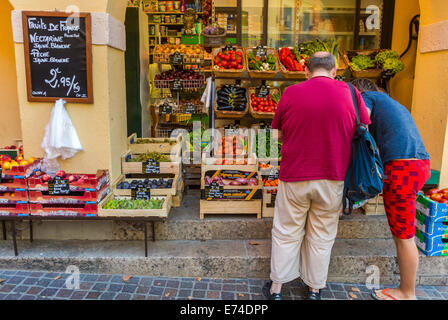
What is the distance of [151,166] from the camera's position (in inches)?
184

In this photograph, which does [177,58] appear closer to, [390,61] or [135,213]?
[135,213]

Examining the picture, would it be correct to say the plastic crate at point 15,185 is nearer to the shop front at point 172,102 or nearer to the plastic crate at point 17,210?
the shop front at point 172,102

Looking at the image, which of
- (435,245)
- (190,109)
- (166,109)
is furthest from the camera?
(190,109)

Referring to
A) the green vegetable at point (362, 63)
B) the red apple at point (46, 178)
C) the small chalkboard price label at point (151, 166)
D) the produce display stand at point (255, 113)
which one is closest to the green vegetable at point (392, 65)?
the green vegetable at point (362, 63)

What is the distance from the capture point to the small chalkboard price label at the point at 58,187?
153 inches

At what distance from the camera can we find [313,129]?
299 centimetres

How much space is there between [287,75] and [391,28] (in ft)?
8.17

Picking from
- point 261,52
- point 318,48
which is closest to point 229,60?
point 261,52

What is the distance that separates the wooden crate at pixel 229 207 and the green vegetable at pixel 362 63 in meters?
2.90

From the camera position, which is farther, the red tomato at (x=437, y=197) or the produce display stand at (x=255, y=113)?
the produce display stand at (x=255, y=113)

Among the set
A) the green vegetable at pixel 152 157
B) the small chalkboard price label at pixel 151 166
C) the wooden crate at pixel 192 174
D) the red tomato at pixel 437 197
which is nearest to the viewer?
the red tomato at pixel 437 197

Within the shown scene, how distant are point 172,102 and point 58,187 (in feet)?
9.23
